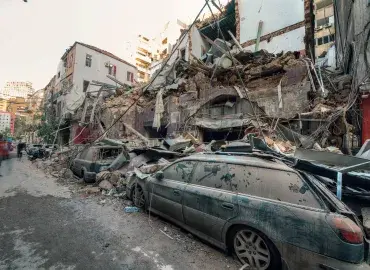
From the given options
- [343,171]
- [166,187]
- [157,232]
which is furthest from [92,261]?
[343,171]

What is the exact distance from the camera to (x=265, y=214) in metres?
2.62

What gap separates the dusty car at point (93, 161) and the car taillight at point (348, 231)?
748cm

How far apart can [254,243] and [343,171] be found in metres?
1.54

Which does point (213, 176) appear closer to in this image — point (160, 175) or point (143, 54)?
point (160, 175)

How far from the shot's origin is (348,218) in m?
2.20

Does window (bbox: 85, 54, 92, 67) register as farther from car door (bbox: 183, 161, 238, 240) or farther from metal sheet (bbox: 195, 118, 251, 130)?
car door (bbox: 183, 161, 238, 240)

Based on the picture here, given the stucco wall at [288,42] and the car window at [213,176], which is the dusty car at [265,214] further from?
the stucco wall at [288,42]

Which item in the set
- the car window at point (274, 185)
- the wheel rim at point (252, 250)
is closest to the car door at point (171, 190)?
the car window at point (274, 185)

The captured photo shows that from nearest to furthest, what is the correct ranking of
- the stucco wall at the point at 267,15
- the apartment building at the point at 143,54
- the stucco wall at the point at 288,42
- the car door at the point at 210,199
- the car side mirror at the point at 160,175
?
1. the car door at the point at 210,199
2. the car side mirror at the point at 160,175
3. the stucco wall at the point at 288,42
4. the stucco wall at the point at 267,15
5. the apartment building at the point at 143,54

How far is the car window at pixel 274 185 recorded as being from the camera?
2490 millimetres

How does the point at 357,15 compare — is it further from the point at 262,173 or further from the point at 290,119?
the point at 262,173

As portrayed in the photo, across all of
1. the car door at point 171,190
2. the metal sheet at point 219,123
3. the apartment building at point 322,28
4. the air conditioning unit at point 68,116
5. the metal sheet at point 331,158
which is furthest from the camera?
the apartment building at point 322,28

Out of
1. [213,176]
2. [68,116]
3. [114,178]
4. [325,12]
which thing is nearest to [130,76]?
[68,116]

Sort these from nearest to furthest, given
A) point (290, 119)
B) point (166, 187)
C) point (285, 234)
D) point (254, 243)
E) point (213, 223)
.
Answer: point (285, 234)
point (254, 243)
point (213, 223)
point (166, 187)
point (290, 119)
